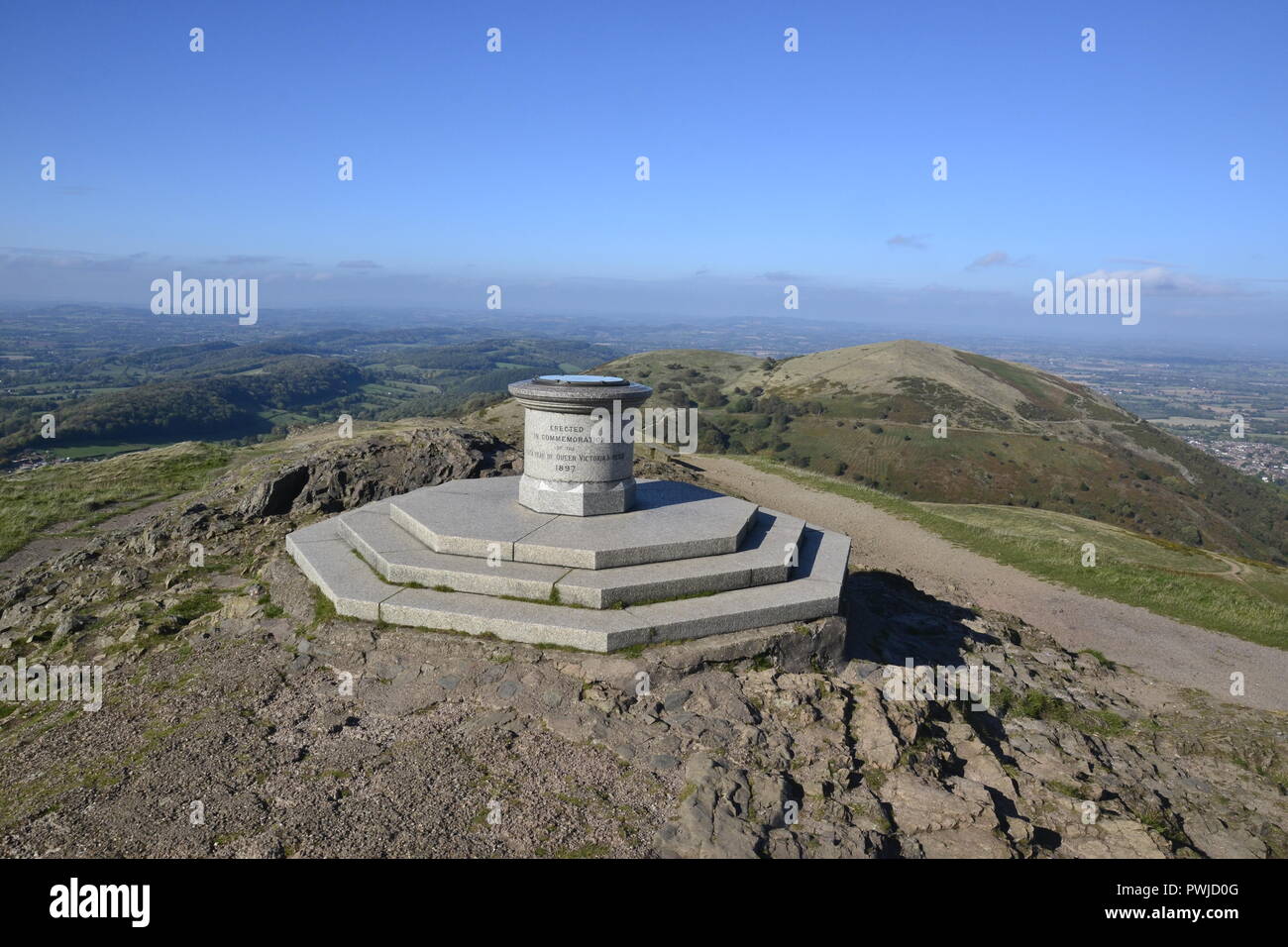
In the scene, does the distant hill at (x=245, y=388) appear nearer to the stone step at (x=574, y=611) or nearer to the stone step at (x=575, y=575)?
the stone step at (x=575, y=575)

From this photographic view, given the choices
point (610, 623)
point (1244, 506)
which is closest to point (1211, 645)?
point (610, 623)

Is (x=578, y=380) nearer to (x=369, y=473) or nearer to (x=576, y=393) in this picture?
(x=576, y=393)

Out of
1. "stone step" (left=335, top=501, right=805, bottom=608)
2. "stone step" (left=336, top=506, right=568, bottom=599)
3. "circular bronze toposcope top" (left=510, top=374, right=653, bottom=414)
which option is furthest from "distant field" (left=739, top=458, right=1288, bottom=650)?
"stone step" (left=336, top=506, right=568, bottom=599)

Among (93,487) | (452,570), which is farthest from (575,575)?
(93,487)

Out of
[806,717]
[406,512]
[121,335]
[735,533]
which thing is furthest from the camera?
[121,335]

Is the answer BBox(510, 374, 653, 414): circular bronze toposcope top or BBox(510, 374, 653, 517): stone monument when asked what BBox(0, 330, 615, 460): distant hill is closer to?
BBox(510, 374, 653, 517): stone monument
